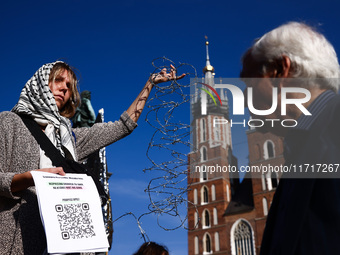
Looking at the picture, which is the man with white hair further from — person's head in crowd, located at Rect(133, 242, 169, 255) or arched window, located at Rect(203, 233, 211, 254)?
arched window, located at Rect(203, 233, 211, 254)

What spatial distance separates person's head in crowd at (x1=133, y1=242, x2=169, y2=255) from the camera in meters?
2.51

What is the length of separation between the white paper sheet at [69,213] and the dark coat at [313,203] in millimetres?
604

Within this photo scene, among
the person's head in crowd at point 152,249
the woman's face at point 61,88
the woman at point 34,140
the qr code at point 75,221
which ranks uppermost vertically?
the woman's face at point 61,88

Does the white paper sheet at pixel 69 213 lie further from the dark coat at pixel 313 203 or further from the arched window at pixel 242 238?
the arched window at pixel 242 238

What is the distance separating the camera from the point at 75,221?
1.24 metres

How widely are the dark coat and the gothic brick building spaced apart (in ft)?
80.2

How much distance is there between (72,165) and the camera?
55.1 inches

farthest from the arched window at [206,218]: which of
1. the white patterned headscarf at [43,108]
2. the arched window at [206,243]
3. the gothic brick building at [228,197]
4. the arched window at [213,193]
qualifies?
the white patterned headscarf at [43,108]

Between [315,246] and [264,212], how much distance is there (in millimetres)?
28023

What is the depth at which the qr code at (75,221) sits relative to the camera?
120cm

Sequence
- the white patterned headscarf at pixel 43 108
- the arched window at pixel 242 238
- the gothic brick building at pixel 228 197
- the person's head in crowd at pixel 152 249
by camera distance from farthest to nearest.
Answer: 1. the gothic brick building at pixel 228 197
2. the arched window at pixel 242 238
3. the person's head in crowd at pixel 152 249
4. the white patterned headscarf at pixel 43 108

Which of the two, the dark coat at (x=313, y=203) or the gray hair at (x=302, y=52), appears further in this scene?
the gray hair at (x=302, y=52)

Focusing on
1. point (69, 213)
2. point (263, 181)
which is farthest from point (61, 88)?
point (263, 181)

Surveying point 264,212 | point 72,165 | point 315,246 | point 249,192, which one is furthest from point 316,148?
point 249,192
